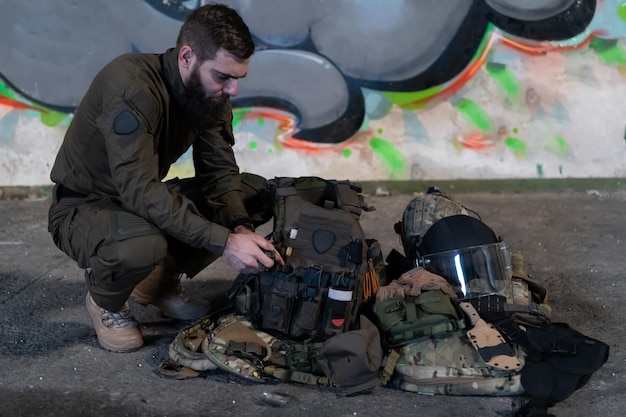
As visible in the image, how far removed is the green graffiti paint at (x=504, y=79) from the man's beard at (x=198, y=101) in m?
2.90

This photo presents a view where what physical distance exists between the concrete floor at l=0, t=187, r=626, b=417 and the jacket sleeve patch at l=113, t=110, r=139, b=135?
0.89 metres

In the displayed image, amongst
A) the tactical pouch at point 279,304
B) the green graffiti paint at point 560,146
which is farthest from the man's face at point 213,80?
the green graffiti paint at point 560,146

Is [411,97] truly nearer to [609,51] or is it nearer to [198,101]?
[609,51]

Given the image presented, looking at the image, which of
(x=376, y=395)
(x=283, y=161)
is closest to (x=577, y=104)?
(x=283, y=161)

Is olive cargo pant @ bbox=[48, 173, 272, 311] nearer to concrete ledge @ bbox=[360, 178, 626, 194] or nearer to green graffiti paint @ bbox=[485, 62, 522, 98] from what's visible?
concrete ledge @ bbox=[360, 178, 626, 194]

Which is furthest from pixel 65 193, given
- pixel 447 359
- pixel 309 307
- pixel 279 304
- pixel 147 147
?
pixel 447 359

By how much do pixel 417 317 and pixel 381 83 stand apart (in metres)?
2.81

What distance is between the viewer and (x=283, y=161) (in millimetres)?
5387

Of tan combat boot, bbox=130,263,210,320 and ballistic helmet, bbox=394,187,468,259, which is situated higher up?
ballistic helmet, bbox=394,187,468,259

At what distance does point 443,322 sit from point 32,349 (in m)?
1.60

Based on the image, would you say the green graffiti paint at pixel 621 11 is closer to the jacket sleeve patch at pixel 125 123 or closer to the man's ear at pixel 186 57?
the man's ear at pixel 186 57

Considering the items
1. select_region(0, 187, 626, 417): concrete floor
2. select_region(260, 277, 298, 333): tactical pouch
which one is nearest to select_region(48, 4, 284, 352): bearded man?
select_region(260, 277, 298, 333): tactical pouch

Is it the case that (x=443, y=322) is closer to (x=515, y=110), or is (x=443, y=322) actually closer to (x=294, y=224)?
(x=294, y=224)

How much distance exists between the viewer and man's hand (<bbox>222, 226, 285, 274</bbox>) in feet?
8.99
